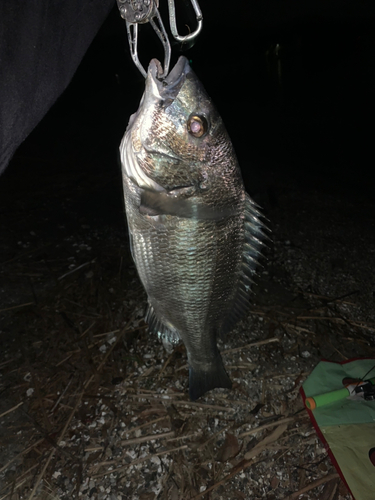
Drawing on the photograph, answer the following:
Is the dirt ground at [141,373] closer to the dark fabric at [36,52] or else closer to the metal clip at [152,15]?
the dark fabric at [36,52]

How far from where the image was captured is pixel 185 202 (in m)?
1.35

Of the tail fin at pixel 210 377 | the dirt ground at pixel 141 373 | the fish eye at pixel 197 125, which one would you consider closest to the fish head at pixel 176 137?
the fish eye at pixel 197 125

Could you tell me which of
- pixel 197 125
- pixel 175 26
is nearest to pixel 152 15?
pixel 175 26

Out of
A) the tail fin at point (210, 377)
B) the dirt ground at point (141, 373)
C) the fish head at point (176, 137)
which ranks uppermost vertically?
the fish head at point (176, 137)

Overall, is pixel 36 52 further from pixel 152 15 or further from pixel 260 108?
pixel 260 108

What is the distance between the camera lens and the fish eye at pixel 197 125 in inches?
49.1

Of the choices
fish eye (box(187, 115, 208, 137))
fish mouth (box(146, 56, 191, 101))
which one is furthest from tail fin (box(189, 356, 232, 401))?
fish mouth (box(146, 56, 191, 101))

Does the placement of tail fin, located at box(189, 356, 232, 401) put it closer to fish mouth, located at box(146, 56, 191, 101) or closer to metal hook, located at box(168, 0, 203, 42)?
fish mouth, located at box(146, 56, 191, 101)

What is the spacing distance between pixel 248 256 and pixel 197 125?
2.26 feet

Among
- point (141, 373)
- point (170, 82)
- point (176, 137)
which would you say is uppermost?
point (170, 82)

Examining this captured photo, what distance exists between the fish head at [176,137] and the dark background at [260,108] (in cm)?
19

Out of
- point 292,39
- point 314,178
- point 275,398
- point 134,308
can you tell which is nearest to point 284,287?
point 275,398

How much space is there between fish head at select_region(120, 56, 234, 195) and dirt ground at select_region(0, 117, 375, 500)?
2.01 metres

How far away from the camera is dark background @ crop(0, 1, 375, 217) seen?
6.71 meters
